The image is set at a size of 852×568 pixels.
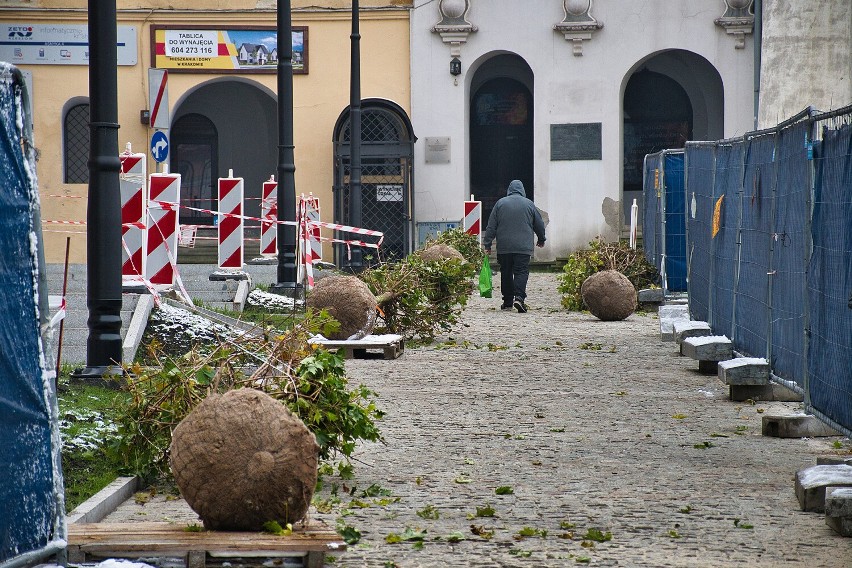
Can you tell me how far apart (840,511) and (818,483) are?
489 millimetres

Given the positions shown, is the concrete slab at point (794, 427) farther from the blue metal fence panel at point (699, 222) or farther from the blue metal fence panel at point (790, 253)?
the blue metal fence panel at point (699, 222)

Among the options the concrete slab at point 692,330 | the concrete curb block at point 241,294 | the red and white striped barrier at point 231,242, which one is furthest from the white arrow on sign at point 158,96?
the concrete slab at point 692,330

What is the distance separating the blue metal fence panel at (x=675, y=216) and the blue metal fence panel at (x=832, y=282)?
30.6 feet

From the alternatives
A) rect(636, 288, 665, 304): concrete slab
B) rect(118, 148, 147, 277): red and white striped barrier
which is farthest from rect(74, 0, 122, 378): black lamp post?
rect(636, 288, 665, 304): concrete slab

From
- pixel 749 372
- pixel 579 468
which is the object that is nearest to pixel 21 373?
pixel 579 468

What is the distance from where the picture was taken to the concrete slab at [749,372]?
10.5m

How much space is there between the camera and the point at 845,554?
19.5 feet

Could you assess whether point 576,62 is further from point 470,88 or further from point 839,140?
point 839,140

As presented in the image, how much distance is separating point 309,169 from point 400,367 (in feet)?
61.5

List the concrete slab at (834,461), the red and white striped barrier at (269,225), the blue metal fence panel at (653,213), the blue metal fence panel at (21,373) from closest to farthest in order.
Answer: the blue metal fence panel at (21,373)
the concrete slab at (834,461)
the blue metal fence panel at (653,213)
the red and white striped barrier at (269,225)

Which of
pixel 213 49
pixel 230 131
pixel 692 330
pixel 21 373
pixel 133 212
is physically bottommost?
pixel 692 330

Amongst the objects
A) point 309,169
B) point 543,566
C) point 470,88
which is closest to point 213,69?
point 309,169

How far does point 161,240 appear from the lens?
14.7 meters

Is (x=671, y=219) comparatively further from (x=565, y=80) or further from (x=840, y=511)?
(x=565, y=80)
